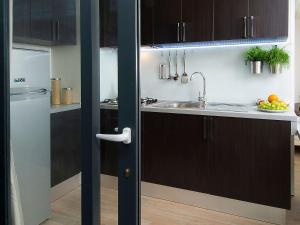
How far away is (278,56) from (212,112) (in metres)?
0.85

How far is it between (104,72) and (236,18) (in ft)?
6.15

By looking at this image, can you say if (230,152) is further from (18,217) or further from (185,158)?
(18,217)

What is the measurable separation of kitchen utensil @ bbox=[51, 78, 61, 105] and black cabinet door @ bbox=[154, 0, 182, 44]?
5.49 ft

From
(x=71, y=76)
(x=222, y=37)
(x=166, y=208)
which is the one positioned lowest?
(x=166, y=208)

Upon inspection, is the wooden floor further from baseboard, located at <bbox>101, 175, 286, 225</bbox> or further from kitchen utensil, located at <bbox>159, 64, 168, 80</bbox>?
kitchen utensil, located at <bbox>159, 64, 168, 80</bbox>

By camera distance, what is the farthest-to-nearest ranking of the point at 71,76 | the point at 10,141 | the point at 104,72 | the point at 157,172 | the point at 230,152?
the point at 157,172, the point at 230,152, the point at 10,141, the point at 71,76, the point at 104,72

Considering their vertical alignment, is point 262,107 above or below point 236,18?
below

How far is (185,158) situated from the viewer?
277 centimetres

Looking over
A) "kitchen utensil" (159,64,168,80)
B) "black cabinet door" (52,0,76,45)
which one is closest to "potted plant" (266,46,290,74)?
"kitchen utensil" (159,64,168,80)

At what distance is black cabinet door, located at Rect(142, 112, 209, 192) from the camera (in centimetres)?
270

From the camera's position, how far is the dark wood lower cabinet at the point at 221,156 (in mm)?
2393

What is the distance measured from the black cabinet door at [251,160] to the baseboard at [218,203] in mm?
66

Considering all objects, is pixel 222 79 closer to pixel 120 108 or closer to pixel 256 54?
pixel 256 54

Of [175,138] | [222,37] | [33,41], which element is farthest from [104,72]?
[222,37]
